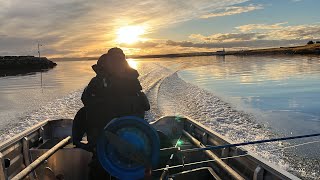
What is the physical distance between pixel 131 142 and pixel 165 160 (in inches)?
80.2

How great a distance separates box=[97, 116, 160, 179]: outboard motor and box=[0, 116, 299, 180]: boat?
0.42 metres

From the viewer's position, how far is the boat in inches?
165

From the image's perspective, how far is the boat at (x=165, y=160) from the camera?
165 inches

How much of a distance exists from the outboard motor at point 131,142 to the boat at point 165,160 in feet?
1.38

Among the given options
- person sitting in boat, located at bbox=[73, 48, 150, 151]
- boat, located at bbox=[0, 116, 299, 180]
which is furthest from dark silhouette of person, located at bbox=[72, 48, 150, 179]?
boat, located at bbox=[0, 116, 299, 180]

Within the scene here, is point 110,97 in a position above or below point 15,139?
above

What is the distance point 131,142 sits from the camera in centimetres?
312

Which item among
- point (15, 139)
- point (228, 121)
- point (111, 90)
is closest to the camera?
point (111, 90)

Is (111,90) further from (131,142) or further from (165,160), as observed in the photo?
(165,160)

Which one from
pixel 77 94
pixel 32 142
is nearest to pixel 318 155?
pixel 32 142

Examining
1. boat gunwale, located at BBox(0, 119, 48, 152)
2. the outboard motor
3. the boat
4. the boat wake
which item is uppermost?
the outboard motor

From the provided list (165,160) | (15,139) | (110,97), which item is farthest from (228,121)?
(110,97)

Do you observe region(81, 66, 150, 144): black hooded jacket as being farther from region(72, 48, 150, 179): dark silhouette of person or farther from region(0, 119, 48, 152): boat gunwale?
region(0, 119, 48, 152): boat gunwale

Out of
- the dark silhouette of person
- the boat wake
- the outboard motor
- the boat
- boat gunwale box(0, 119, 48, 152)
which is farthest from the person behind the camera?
the boat wake
